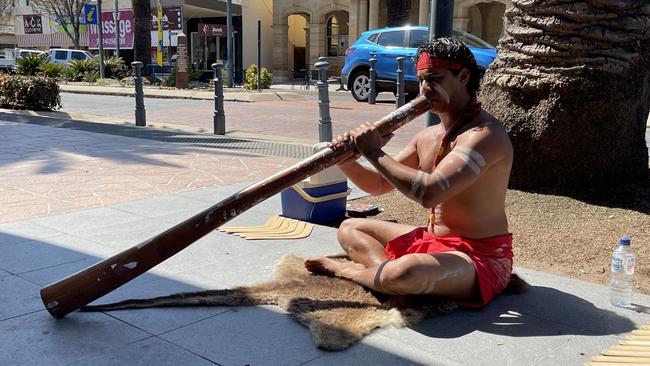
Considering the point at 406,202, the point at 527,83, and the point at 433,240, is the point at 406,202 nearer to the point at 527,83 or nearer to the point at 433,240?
the point at 527,83

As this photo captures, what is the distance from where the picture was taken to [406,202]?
16.8 feet

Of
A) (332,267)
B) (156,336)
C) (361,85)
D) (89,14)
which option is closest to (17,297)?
(156,336)

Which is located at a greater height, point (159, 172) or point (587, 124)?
point (587, 124)

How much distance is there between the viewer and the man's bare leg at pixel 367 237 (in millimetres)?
3219

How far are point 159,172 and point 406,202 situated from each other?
111 inches

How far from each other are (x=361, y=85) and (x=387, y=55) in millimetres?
1388

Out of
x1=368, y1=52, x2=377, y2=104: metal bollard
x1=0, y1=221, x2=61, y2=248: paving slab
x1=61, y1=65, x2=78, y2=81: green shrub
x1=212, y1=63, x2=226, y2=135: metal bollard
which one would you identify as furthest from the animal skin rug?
x1=61, y1=65, x2=78, y2=81: green shrub

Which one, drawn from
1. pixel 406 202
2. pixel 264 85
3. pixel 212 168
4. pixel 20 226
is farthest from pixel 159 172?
pixel 264 85

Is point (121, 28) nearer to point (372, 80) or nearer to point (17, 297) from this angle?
point (372, 80)

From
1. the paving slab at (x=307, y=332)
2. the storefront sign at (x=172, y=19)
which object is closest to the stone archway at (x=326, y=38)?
the storefront sign at (x=172, y=19)

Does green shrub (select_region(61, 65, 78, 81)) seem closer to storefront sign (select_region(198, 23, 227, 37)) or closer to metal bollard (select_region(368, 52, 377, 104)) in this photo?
storefront sign (select_region(198, 23, 227, 37))

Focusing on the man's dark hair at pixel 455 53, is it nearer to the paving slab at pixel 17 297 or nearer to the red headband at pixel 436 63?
the red headband at pixel 436 63

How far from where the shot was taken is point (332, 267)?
3299 millimetres

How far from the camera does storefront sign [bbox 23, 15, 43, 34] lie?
144 feet
